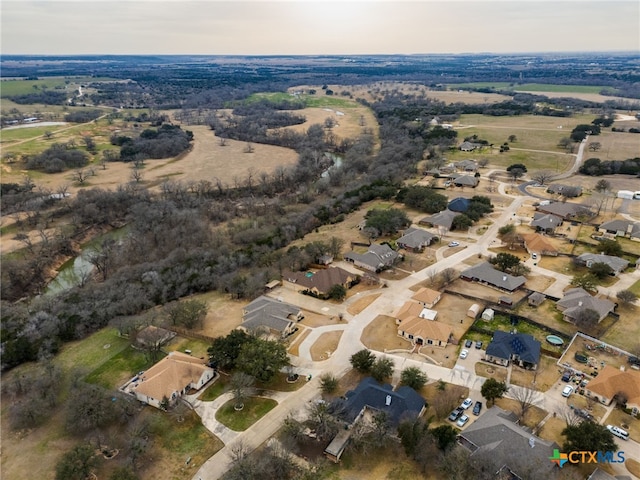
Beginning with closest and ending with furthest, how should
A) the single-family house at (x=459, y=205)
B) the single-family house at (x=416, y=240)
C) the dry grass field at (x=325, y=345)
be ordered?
the dry grass field at (x=325, y=345)
the single-family house at (x=416, y=240)
the single-family house at (x=459, y=205)

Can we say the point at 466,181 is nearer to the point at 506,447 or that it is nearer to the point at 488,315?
the point at 488,315

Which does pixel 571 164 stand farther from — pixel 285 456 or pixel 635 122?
pixel 285 456

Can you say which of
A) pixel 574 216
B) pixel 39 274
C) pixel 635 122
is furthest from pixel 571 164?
pixel 39 274

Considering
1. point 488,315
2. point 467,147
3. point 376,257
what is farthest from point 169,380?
point 467,147

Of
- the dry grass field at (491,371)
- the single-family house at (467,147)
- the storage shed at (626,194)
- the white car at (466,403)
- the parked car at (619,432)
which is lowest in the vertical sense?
the dry grass field at (491,371)

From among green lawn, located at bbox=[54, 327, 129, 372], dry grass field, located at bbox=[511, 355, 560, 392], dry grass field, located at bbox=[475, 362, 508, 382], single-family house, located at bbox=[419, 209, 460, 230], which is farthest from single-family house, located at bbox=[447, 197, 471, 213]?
green lawn, located at bbox=[54, 327, 129, 372]

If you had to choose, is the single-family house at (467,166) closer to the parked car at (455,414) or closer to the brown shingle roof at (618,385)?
the brown shingle roof at (618,385)

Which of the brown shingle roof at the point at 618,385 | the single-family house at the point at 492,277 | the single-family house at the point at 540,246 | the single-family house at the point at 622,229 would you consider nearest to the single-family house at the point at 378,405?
the brown shingle roof at the point at 618,385
